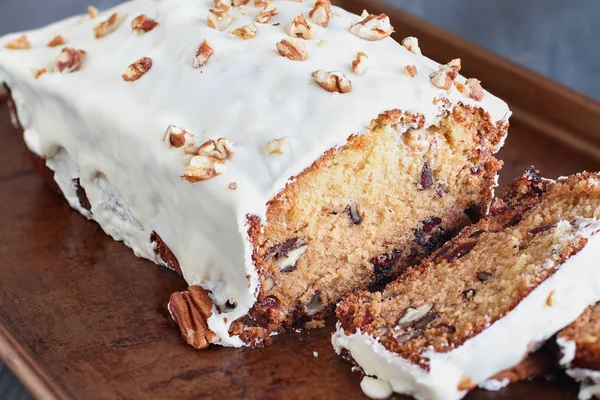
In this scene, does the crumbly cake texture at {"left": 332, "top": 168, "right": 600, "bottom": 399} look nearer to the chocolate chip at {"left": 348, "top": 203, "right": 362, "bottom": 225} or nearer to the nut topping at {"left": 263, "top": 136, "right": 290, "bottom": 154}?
the chocolate chip at {"left": 348, "top": 203, "right": 362, "bottom": 225}

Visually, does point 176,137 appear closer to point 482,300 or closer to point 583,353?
point 482,300

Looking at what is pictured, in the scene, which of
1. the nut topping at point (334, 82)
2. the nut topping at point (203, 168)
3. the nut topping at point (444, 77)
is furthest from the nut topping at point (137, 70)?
the nut topping at point (444, 77)

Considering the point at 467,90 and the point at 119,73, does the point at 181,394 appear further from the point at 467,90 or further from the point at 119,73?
the point at 467,90

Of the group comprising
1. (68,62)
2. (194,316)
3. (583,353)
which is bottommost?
(194,316)

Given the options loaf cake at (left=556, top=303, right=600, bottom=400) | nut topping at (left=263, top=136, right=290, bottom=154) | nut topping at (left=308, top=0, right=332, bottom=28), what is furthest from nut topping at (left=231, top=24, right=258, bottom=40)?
loaf cake at (left=556, top=303, right=600, bottom=400)

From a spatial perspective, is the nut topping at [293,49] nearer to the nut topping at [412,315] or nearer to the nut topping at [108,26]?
the nut topping at [108,26]

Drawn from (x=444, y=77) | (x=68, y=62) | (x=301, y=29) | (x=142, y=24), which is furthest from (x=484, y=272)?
(x=68, y=62)

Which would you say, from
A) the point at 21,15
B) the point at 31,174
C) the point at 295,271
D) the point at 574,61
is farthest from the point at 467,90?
the point at 21,15
